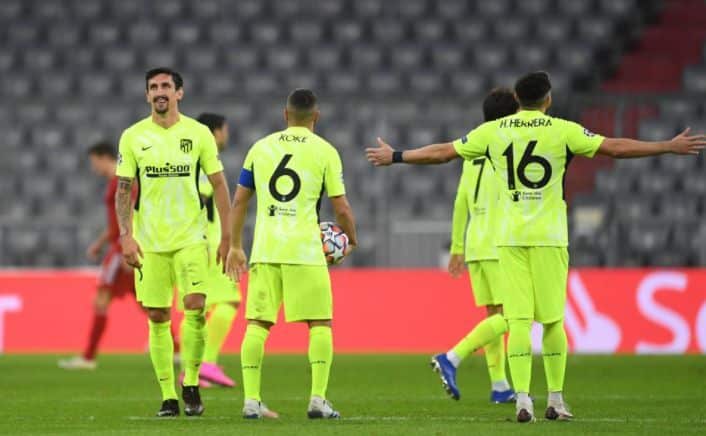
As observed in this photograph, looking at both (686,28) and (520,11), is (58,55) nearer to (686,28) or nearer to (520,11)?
(520,11)

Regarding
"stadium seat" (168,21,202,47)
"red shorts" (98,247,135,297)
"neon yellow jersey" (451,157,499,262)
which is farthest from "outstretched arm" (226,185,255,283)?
"stadium seat" (168,21,202,47)

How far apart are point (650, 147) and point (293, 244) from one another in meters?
2.21

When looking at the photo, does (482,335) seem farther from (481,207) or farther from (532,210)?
(532,210)

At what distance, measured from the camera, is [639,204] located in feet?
68.5

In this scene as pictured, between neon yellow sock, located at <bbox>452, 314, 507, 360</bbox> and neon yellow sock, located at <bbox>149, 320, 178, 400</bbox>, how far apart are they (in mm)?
2202

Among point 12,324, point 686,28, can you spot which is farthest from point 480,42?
point 12,324

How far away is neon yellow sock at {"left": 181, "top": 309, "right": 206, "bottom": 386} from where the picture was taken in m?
10.1

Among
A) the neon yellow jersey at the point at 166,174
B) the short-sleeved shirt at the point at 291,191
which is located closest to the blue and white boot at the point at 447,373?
the short-sleeved shirt at the point at 291,191

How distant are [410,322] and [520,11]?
949 centimetres

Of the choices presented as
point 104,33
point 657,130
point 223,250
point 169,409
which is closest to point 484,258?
point 223,250

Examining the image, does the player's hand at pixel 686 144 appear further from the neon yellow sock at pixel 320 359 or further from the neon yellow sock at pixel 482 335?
the neon yellow sock at pixel 482 335

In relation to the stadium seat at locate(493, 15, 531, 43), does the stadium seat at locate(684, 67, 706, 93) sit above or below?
below

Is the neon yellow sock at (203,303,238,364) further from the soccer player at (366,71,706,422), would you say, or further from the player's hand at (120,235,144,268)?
the soccer player at (366,71,706,422)

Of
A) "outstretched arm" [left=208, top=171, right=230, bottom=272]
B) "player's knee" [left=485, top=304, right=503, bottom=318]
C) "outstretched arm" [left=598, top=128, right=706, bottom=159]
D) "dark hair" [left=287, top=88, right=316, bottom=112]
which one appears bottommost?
"player's knee" [left=485, top=304, right=503, bottom=318]
